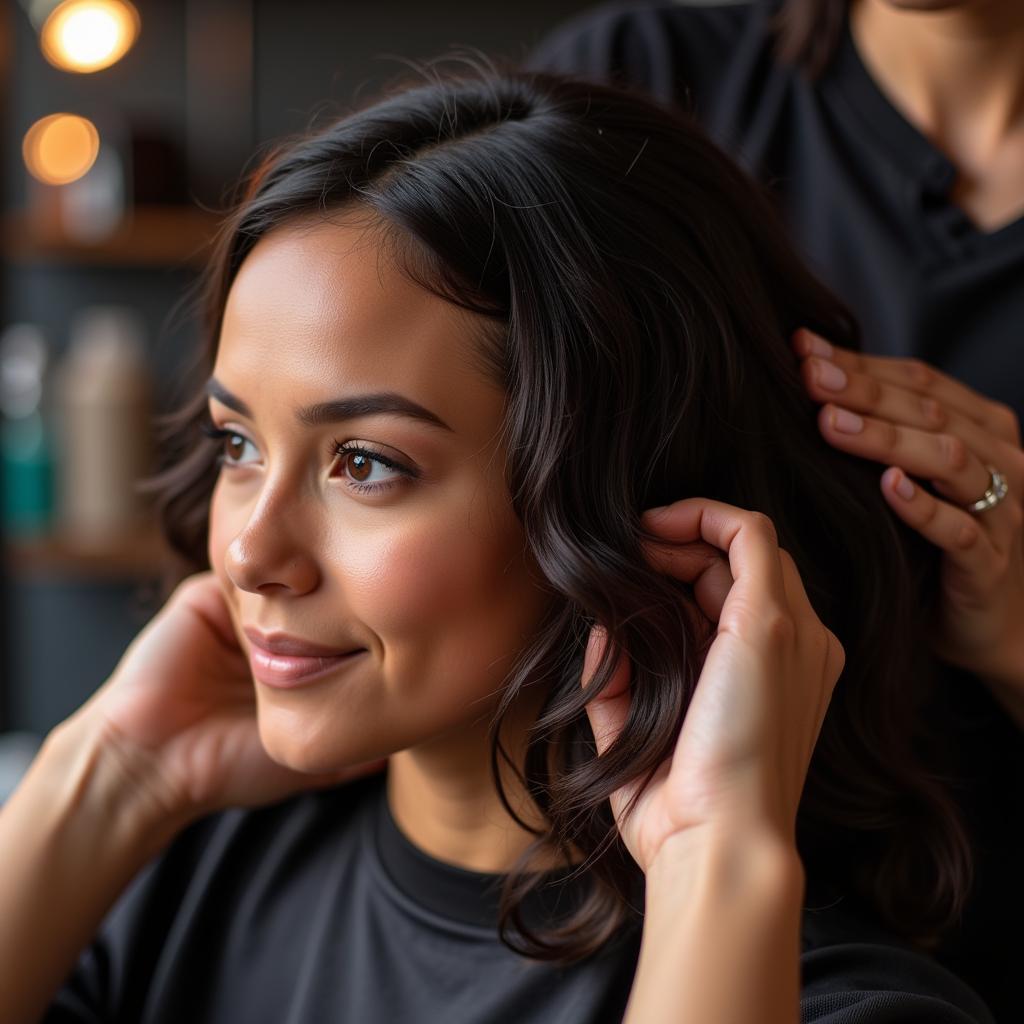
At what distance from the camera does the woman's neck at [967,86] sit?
1.19 meters

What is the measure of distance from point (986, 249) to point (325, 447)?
25.1 inches

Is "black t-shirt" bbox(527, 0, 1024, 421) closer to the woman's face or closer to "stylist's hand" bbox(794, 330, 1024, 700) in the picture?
"stylist's hand" bbox(794, 330, 1024, 700)

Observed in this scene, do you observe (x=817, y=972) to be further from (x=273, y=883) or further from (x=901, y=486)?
(x=273, y=883)

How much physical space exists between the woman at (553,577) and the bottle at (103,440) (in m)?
1.42

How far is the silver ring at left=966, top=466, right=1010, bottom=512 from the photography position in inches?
40.1

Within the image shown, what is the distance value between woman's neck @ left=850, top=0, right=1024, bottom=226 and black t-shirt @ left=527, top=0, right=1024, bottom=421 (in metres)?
0.03

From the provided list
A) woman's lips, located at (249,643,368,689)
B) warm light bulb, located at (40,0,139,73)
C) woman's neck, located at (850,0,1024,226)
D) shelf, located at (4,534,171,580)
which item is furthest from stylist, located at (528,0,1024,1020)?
shelf, located at (4,534,171,580)

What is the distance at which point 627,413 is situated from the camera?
917 mm

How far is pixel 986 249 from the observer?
46.1 inches

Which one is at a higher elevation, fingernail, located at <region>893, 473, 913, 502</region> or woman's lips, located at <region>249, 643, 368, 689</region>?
fingernail, located at <region>893, 473, 913, 502</region>

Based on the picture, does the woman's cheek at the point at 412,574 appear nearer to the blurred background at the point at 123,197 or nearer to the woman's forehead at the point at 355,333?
the woman's forehead at the point at 355,333

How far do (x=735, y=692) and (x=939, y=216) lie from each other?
2.00ft

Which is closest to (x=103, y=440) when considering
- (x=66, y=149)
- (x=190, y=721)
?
(x=66, y=149)

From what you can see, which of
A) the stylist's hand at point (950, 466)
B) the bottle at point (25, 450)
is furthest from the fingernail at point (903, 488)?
the bottle at point (25, 450)
